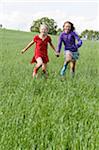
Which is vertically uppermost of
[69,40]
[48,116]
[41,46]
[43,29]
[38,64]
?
[43,29]

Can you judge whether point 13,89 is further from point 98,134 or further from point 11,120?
point 98,134

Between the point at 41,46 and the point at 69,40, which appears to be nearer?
the point at 41,46

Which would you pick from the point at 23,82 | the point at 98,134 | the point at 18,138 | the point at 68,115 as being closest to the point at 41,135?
the point at 18,138

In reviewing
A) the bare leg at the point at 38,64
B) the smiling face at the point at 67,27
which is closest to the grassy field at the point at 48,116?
the bare leg at the point at 38,64

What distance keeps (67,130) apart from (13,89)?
2805 millimetres

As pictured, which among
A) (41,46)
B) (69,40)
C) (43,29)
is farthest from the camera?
(69,40)

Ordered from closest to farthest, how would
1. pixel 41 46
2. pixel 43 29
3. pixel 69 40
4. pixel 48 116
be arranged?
pixel 48 116, pixel 43 29, pixel 41 46, pixel 69 40

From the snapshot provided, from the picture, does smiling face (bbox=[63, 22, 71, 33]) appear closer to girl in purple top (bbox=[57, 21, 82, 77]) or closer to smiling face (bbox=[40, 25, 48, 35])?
girl in purple top (bbox=[57, 21, 82, 77])

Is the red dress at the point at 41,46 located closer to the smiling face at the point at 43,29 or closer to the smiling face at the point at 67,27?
the smiling face at the point at 43,29

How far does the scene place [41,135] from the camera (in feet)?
13.4

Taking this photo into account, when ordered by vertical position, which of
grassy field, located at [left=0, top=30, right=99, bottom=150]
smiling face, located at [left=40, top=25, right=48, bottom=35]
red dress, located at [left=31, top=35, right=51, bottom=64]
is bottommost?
grassy field, located at [left=0, top=30, right=99, bottom=150]

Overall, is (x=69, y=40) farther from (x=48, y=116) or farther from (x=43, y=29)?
(x=48, y=116)

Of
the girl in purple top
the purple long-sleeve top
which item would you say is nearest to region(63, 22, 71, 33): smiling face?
the girl in purple top

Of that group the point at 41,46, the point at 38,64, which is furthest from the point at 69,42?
the point at 38,64
